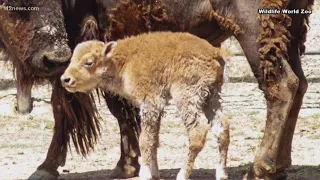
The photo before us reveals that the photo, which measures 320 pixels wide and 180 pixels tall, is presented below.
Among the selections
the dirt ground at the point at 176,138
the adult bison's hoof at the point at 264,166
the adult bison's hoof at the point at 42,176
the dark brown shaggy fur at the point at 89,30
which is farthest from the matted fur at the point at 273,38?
the adult bison's hoof at the point at 42,176

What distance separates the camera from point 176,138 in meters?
10.6

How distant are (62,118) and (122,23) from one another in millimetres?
1067

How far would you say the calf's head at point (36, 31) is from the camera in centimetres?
769

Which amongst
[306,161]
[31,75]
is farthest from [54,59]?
[306,161]

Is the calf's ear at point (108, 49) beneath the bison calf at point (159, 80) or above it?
above

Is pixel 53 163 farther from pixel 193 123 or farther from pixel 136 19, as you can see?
pixel 193 123

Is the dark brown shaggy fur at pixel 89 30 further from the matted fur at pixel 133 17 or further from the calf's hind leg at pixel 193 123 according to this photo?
the calf's hind leg at pixel 193 123

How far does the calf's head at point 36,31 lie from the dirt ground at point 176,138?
4.00 ft

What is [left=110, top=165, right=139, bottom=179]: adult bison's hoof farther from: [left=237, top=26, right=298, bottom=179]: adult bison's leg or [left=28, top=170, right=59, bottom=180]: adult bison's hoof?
[left=237, top=26, right=298, bottom=179]: adult bison's leg

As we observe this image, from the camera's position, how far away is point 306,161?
29.3 ft

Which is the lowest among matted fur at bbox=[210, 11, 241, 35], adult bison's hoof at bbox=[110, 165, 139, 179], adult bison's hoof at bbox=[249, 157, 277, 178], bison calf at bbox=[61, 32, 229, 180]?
adult bison's hoof at bbox=[110, 165, 139, 179]

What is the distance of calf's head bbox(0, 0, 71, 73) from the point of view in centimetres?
769

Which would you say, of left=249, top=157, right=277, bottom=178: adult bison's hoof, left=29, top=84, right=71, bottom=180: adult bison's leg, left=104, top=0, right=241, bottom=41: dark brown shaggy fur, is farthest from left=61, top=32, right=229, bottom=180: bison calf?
left=29, top=84, right=71, bottom=180: adult bison's leg

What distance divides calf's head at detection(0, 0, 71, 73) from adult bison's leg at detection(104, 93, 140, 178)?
84cm
